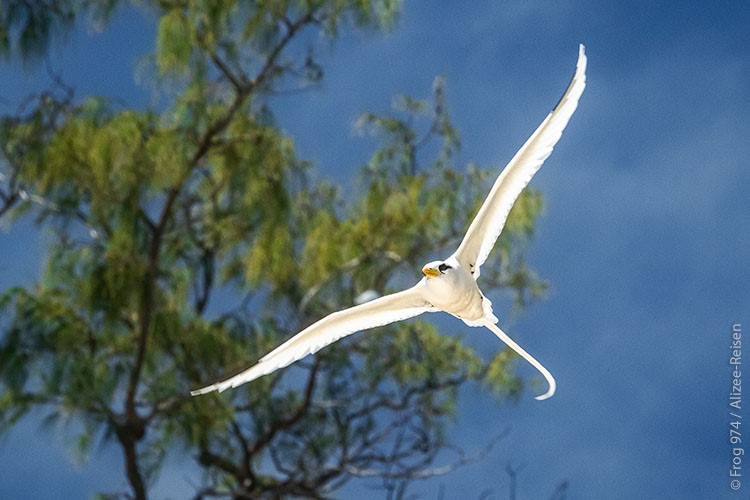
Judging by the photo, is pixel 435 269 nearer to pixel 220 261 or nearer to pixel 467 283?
pixel 467 283

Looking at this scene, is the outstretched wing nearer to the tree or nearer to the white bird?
the white bird

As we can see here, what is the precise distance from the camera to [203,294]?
4.37 metres

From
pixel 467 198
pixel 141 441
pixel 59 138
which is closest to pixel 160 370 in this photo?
pixel 141 441

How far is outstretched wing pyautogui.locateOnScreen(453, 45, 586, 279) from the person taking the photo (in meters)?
1.87

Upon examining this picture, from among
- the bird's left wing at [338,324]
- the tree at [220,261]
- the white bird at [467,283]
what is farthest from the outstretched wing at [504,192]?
the tree at [220,261]

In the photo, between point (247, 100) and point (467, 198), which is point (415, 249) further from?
point (247, 100)

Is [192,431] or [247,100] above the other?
[247,100]

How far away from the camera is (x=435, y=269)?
1768 millimetres

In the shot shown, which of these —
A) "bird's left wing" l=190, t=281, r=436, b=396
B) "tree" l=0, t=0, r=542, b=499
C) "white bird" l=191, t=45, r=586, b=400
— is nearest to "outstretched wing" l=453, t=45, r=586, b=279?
"white bird" l=191, t=45, r=586, b=400

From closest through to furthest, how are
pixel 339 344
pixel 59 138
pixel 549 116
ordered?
1. pixel 549 116
2. pixel 59 138
3. pixel 339 344

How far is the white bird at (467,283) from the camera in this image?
1.79m

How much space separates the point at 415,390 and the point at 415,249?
1.69 feet

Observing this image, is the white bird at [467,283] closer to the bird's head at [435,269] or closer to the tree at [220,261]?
the bird's head at [435,269]

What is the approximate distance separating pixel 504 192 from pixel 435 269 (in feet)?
0.69
